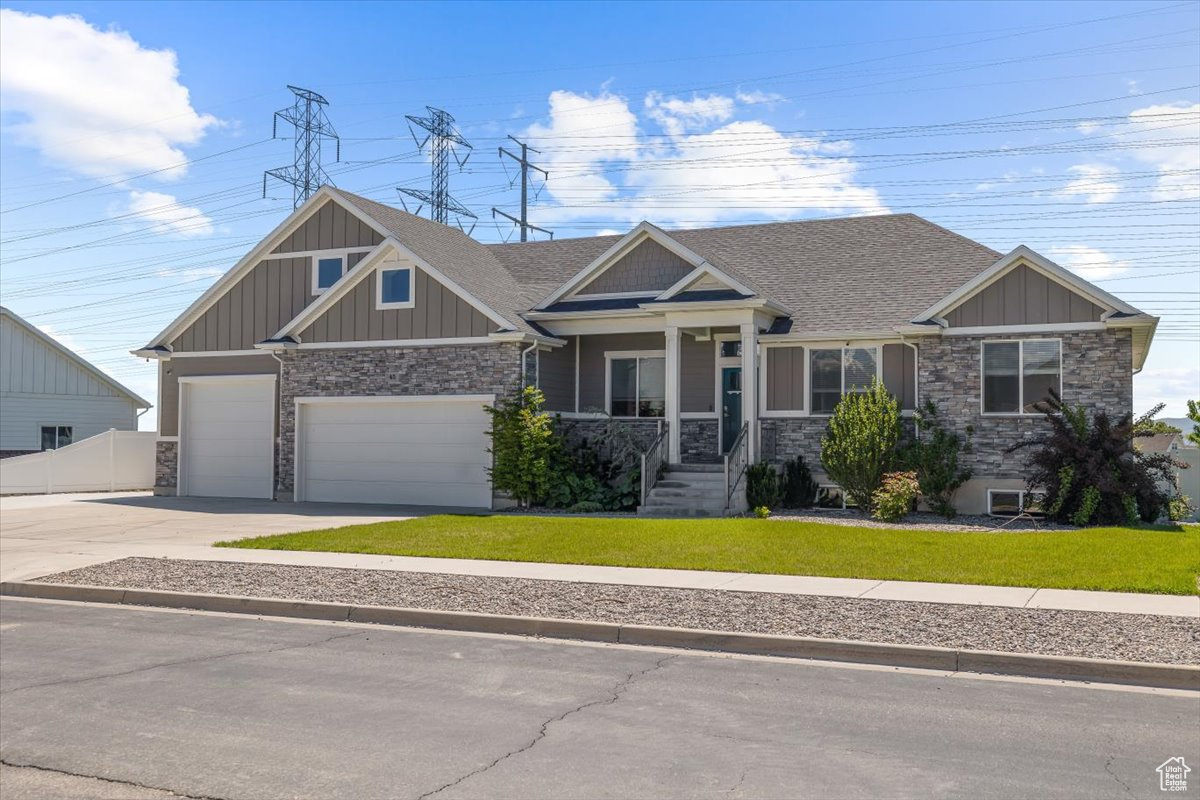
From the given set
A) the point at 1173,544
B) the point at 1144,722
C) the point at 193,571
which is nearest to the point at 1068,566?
the point at 1173,544

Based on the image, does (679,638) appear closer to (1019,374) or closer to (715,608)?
(715,608)

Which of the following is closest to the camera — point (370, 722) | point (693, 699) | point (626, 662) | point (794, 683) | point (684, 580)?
point (370, 722)

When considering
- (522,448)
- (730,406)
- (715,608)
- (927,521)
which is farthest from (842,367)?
(715,608)

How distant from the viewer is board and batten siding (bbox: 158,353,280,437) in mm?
26766

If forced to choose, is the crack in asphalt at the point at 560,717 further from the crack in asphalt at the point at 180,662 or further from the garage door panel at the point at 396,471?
the garage door panel at the point at 396,471

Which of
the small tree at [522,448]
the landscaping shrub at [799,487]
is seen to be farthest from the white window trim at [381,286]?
the landscaping shrub at [799,487]

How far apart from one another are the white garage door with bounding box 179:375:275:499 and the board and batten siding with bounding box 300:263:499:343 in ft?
8.31

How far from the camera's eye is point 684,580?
13.2 meters

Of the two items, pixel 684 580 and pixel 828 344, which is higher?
pixel 828 344

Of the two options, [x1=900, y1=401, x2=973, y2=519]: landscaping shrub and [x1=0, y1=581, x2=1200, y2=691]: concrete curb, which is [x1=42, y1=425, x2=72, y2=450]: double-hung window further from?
[x1=900, y1=401, x2=973, y2=519]: landscaping shrub

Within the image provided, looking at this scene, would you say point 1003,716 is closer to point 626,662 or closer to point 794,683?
point 794,683

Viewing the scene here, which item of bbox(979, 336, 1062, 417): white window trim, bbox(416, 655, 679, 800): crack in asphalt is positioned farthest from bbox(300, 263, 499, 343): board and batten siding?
bbox(416, 655, 679, 800): crack in asphalt

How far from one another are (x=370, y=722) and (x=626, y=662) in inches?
107

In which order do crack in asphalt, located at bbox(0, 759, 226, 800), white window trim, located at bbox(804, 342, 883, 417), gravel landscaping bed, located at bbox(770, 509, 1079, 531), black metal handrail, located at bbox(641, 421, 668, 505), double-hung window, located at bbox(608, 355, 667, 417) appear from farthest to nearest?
double-hung window, located at bbox(608, 355, 667, 417) < white window trim, located at bbox(804, 342, 883, 417) < black metal handrail, located at bbox(641, 421, 668, 505) < gravel landscaping bed, located at bbox(770, 509, 1079, 531) < crack in asphalt, located at bbox(0, 759, 226, 800)
